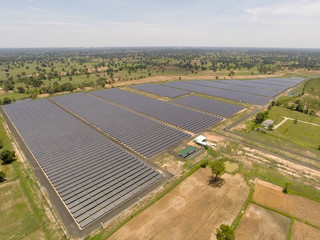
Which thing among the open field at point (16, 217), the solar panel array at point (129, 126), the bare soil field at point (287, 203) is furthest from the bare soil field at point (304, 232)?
the open field at point (16, 217)

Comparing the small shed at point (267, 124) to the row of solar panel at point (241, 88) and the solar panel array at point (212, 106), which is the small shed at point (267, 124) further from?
the row of solar panel at point (241, 88)

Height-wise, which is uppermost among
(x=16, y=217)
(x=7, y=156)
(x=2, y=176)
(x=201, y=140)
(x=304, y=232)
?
(x=7, y=156)

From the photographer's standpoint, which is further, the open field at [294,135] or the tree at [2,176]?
the open field at [294,135]

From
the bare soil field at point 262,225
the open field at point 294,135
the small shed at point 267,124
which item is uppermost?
the small shed at point 267,124

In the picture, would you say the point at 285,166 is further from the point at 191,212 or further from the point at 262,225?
the point at 191,212

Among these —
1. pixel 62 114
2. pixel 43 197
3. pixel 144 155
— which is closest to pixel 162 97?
pixel 62 114

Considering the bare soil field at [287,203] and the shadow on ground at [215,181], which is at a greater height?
the shadow on ground at [215,181]

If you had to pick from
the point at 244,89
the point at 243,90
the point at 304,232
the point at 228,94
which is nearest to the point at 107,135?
the point at 304,232

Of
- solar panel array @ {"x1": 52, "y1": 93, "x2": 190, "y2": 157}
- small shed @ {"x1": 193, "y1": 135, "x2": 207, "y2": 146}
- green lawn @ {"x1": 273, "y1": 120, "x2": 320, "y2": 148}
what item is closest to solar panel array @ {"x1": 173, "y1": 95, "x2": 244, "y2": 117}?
green lawn @ {"x1": 273, "y1": 120, "x2": 320, "y2": 148}
